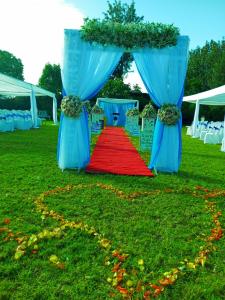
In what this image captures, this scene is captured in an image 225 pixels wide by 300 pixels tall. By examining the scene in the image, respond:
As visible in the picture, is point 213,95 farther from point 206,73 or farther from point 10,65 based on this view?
point 10,65

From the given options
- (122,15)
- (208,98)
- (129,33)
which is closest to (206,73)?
(122,15)

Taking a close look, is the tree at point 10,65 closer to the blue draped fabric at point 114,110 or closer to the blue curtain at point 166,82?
the blue draped fabric at point 114,110

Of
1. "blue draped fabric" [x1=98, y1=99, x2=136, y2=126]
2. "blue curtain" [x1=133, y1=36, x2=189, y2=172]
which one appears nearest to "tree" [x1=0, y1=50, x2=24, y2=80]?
"blue draped fabric" [x1=98, y1=99, x2=136, y2=126]

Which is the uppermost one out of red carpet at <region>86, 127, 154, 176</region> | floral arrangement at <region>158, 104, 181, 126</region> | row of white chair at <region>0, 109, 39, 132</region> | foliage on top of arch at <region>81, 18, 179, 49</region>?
foliage on top of arch at <region>81, 18, 179, 49</region>

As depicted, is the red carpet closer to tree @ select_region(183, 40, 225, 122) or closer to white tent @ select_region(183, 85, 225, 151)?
white tent @ select_region(183, 85, 225, 151)

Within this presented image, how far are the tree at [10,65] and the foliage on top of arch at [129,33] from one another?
40.0 metres

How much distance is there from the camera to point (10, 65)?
1724 inches

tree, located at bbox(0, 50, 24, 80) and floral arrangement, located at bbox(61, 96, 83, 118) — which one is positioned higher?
tree, located at bbox(0, 50, 24, 80)

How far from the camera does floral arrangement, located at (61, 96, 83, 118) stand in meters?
6.46

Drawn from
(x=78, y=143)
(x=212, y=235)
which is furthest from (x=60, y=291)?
(x=78, y=143)

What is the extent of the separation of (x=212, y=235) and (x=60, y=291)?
2047 mm

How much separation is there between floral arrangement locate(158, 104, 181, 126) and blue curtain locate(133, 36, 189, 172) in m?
0.12

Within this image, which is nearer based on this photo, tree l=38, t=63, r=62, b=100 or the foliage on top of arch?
the foliage on top of arch

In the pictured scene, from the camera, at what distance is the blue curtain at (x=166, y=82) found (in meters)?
6.51
